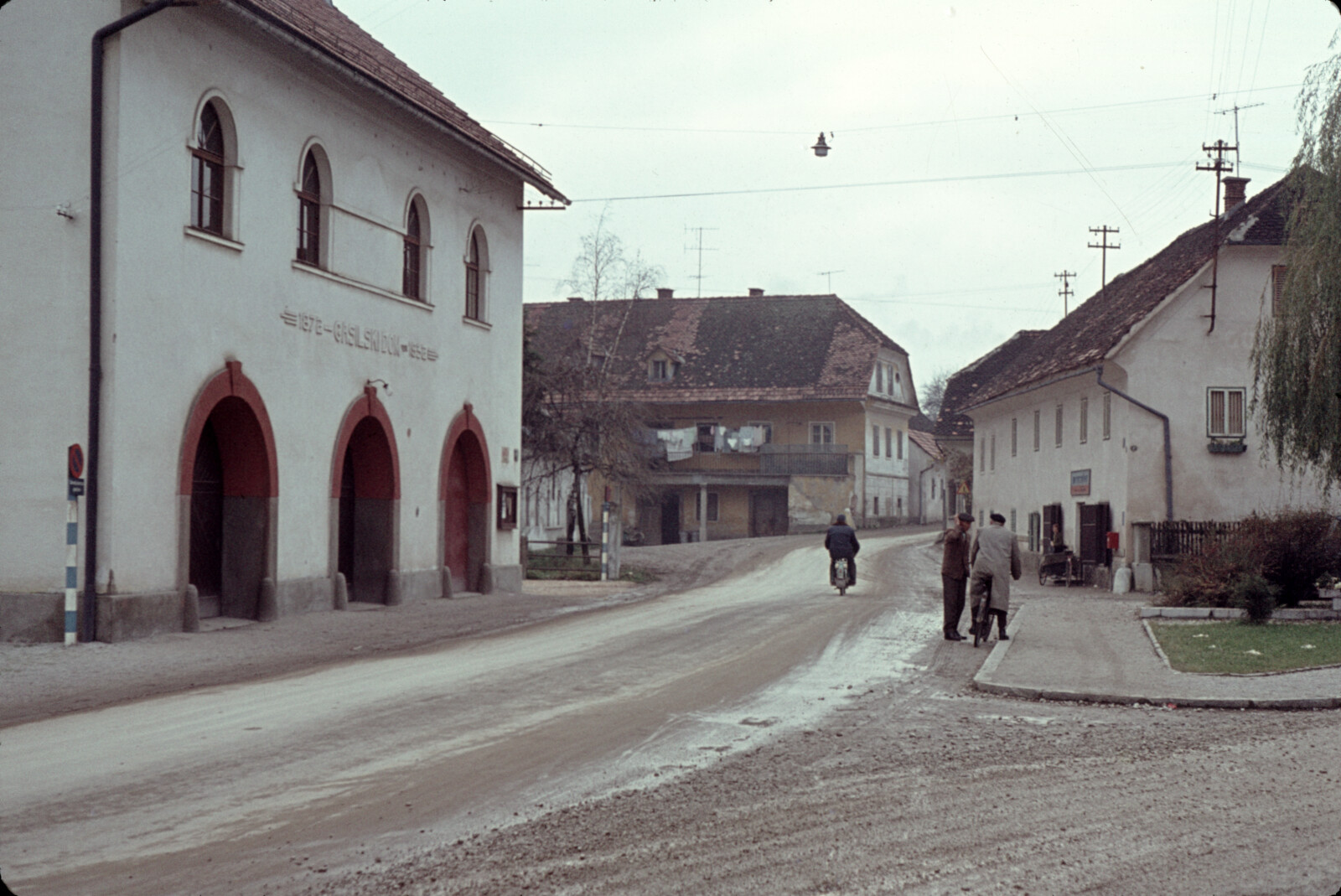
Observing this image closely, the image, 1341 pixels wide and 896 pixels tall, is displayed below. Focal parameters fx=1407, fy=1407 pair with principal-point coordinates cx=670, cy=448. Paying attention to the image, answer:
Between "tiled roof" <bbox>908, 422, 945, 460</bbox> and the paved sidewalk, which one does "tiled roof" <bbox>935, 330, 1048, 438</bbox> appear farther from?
the paved sidewalk

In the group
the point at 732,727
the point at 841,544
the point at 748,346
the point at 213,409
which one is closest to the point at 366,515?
the point at 213,409

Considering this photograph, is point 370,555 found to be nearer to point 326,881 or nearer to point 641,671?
point 641,671

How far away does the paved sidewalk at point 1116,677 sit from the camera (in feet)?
40.7

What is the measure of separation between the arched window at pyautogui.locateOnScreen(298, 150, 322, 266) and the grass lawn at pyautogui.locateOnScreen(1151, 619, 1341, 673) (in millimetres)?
12952

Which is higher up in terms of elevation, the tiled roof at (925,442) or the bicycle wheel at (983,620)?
the tiled roof at (925,442)

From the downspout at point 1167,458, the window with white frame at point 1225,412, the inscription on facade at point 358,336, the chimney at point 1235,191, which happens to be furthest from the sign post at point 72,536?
the chimney at point 1235,191

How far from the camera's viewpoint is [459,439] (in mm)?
26344

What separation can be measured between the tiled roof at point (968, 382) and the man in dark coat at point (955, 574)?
3950 centimetres

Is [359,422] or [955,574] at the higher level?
[359,422]

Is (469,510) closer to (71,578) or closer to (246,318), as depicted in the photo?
(246,318)

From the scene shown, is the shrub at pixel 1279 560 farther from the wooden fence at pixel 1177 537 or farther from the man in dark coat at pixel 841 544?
the wooden fence at pixel 1177 537

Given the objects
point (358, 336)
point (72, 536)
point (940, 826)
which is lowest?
point (940, 826)

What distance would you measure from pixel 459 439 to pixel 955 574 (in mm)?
10884

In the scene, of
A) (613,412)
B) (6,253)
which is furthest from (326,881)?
(613,412)
